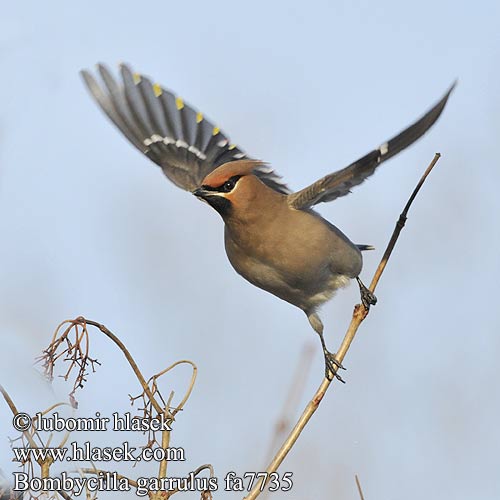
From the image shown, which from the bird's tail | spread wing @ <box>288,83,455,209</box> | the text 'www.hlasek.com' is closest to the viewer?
the text 'www.hlasek.com'

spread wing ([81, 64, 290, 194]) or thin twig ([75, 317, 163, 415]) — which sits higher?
spread wing ([81, 64, 290, 194])

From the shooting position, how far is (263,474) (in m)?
2.05

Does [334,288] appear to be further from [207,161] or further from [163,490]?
[163,490]

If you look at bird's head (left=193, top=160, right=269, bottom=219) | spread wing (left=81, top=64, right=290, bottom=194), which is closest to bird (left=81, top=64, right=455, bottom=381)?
bird's head (left=193, top=160, right=269, bottom=219)

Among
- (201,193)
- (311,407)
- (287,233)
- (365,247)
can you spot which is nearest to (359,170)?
(287,233)

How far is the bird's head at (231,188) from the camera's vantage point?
3.87 metres

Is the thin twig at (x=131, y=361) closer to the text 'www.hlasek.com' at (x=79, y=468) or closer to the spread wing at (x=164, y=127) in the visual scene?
the text 'www.hlasek.com' at (x=79, y=468)

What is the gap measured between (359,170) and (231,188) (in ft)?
2.07

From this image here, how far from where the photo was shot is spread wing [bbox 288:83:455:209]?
120 inches

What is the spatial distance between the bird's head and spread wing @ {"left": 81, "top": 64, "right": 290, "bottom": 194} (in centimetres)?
92

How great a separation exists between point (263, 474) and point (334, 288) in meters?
2.25

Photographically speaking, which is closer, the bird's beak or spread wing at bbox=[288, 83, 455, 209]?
spread wing at bbox=[288, 83, 455, 209]

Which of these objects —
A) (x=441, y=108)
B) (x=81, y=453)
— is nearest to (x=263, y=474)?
(x=81, y=453)

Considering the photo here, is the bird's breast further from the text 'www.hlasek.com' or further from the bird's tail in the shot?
the text 'www.hlasek.com'
